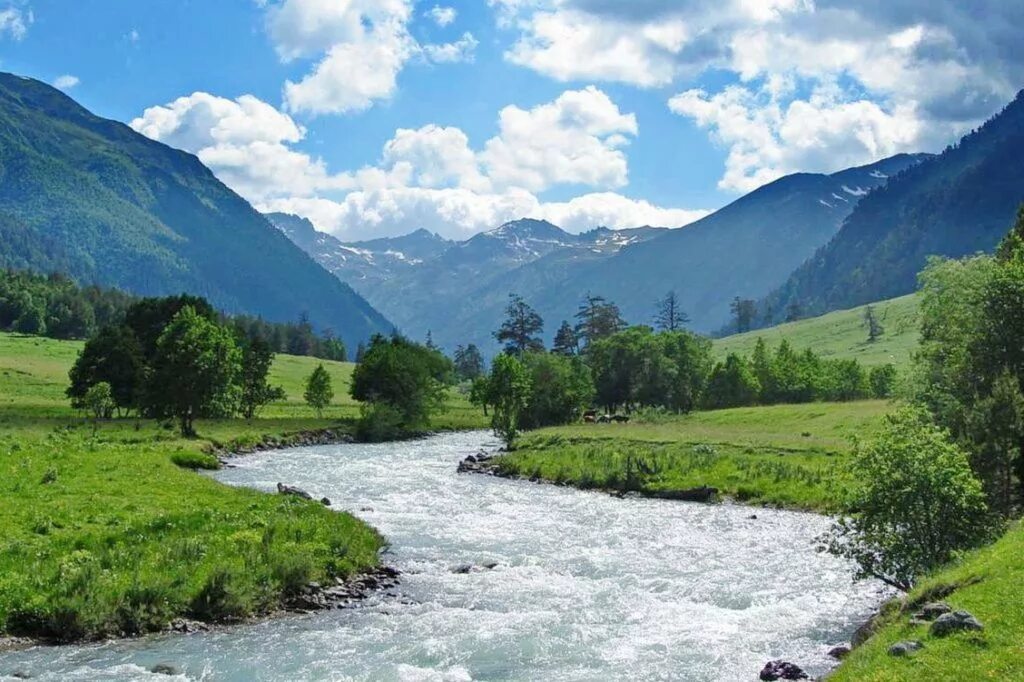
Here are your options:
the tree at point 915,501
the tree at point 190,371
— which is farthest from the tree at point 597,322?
the tree at point 915,501

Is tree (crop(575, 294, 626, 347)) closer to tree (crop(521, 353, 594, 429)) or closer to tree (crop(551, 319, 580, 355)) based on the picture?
tree (crop(551, 319, 580, 355))

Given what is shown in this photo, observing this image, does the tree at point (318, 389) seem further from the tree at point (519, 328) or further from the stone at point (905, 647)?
the stone at point (905, 647)

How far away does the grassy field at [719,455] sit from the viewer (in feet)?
185

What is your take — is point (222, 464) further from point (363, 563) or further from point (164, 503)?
point (363, 563)

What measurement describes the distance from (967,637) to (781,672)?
601 centimetres

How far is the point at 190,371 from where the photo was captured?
84500mm

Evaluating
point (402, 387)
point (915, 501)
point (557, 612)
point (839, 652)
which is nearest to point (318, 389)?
point (402, 387)

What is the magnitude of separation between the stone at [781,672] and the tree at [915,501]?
22.8 ft

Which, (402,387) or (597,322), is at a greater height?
(597,322)

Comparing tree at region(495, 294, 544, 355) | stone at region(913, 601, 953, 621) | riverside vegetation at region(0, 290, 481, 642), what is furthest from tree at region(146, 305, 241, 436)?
tree at region(495, 294, 544, 355)

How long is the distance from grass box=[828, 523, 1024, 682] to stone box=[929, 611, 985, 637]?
203 millimetres

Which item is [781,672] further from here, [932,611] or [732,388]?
[732,388]

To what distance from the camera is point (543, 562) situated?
120 feet

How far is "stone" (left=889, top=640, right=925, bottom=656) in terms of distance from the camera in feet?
58.7
